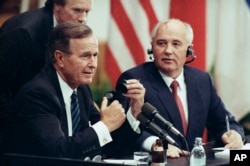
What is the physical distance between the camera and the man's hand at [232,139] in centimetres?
291

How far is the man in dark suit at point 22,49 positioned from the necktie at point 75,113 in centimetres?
21

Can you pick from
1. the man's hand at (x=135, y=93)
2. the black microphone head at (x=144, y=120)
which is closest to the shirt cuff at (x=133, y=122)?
the man's hand at (x=135, y=93)

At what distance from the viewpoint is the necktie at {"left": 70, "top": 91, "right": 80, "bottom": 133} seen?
2.67 m

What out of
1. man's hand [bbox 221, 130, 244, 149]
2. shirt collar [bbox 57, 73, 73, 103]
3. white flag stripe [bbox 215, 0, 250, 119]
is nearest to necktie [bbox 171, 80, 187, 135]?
man's hand [bbox 221, 130, 244, 149]

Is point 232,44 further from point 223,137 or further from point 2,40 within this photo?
point 2,40

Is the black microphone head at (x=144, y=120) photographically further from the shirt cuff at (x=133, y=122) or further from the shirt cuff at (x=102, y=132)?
the shirt cuff at (x=133, y=122)

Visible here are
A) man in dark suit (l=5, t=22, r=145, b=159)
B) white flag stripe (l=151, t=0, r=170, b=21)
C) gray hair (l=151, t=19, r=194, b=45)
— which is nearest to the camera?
man in dark suit (l=5, t=22, r=145, b=159)

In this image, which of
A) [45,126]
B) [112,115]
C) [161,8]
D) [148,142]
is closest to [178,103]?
[148,142]

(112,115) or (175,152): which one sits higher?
(112,115)

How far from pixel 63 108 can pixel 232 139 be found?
817 mm

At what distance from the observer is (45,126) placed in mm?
2441

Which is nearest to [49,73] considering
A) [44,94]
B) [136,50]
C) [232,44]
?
[44,94]

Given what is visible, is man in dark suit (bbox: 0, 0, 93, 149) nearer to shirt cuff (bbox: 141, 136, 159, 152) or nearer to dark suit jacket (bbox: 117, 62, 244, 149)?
dark suit jacket (bbox: 117, 62, 244, 149)

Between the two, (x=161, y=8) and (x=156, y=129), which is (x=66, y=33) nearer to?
Answer: (x=156, y=129)
